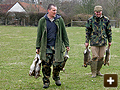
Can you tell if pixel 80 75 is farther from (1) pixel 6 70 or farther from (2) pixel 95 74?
(1) pixel 6 70

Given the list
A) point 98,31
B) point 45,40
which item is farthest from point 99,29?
point 45,40

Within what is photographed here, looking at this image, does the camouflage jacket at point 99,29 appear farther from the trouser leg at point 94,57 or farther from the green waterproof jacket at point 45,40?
the green waterproof jacket at point 45,40

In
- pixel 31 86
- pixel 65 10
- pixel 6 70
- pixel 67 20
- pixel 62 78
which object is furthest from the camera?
pixel 65 10

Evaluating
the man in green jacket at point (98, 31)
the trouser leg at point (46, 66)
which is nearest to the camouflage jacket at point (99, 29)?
the man in green jacket at point (98, 31)

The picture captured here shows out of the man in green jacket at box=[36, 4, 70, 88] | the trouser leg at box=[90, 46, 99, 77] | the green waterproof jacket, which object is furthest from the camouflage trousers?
the trouser leg at box=[90, 46, 99, 77]

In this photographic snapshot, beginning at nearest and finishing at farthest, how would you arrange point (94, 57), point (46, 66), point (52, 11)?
point (52, 11) < point (46, 66) < point (94, 57)

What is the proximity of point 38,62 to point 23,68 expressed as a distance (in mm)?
3058

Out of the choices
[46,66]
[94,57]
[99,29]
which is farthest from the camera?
[94,57]

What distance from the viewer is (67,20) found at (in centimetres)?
3828

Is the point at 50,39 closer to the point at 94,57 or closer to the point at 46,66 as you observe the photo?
the point at 46,66

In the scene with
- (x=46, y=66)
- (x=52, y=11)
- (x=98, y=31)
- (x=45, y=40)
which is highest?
(x=52, y=11)

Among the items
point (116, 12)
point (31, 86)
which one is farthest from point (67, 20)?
point (31, 86)

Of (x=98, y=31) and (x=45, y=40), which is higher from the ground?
(x=98, y=31)

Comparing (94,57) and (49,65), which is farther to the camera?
(94,57)
